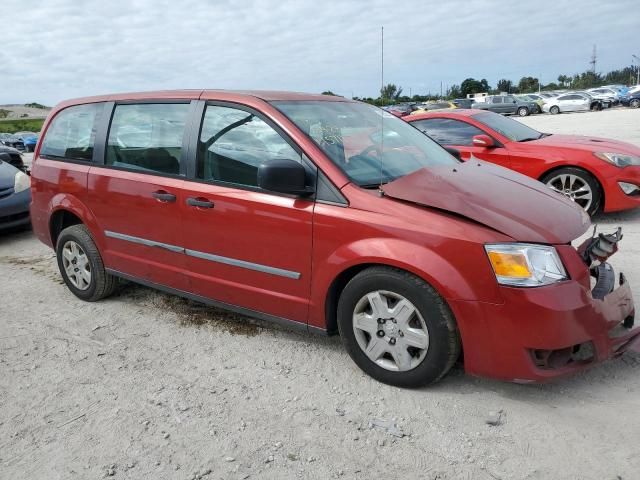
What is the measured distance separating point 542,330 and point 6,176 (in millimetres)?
7025

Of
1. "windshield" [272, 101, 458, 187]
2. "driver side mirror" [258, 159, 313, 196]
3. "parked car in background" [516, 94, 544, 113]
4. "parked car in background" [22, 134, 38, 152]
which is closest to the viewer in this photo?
"driver side mirror" [258, 159, 313, 196]

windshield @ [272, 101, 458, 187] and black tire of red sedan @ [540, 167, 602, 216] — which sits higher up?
windshield @ [272, 101, 458, 187]

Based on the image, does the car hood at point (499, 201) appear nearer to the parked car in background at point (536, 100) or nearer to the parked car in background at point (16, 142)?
the parked car in background at point (16, 142)

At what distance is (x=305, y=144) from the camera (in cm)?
318

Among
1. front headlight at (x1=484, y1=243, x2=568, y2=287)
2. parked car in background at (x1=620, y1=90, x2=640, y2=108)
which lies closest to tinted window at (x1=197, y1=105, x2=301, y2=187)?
front headlight at (x1=484, y1=243, x2=568, y2=287)

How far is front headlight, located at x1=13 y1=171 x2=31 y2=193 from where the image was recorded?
23.2 feet

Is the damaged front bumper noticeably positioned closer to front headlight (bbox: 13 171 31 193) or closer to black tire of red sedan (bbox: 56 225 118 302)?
black tire of red sedan (bbox: 56 225 118 302)

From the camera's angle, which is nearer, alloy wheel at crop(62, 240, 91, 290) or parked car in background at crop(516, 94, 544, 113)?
alloy wheel at crop(62, 240, 91, 290)

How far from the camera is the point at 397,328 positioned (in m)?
2.89

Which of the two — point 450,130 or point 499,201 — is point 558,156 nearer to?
point 450,130

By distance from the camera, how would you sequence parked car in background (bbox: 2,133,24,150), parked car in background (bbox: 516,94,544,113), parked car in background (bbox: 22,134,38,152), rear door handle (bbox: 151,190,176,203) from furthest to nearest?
parked car in background (bbox: 516,94,544,113)
parked car in background (bbox: 2,133,24,150)
parked car in background (bbox: 22,134,38,152)
rear door handle (bbox: 151,190,176,203)

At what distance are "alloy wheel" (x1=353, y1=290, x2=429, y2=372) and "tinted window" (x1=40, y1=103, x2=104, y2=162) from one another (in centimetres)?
265

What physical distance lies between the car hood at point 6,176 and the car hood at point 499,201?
5898 mm

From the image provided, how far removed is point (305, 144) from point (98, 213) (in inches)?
77.5
